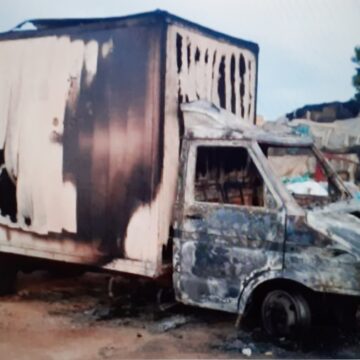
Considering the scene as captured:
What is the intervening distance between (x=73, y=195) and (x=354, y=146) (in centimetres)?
1081

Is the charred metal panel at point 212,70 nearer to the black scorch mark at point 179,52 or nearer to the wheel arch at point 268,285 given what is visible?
the black scorch mark at point 179,52

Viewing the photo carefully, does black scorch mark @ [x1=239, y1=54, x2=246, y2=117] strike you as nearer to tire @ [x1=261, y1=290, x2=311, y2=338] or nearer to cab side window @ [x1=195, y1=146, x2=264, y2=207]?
cab side window @ [x1=195, y1=146, x2=264, y2=207]

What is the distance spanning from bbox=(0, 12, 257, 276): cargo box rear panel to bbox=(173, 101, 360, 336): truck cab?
0.72 ft

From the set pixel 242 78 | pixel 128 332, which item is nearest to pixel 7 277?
pixel 128 332

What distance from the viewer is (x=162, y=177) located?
5004mm

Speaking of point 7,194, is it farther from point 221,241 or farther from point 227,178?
point 221,241

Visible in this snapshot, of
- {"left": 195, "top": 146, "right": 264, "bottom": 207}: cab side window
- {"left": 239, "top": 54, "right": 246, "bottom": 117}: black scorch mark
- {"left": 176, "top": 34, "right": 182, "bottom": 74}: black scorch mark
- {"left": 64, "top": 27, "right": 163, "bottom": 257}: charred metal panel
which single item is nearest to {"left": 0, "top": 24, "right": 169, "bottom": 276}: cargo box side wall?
{"left": 64, "top": 27, "right": 163, "bottom": 257}: charred metal panel

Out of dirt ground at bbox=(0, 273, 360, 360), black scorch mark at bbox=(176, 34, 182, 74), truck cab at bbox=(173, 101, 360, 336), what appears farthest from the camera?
black scorch mark at bbox=(176, 34, 182, 74)

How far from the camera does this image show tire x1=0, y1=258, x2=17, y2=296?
20.9 feet

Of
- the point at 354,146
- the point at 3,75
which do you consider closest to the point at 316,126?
the point at 354,146

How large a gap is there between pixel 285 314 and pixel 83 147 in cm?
245

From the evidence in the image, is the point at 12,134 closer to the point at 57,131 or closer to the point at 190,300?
the point at 57,131

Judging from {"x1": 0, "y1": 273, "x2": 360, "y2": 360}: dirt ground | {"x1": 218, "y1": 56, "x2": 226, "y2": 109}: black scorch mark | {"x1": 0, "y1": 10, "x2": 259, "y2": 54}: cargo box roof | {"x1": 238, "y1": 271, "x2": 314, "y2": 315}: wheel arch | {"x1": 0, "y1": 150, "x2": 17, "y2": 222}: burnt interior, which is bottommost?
{"x1": 0, "y1": 273, "x2": 360, "y2": 360}: dirt ground

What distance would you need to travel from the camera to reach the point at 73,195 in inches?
218
